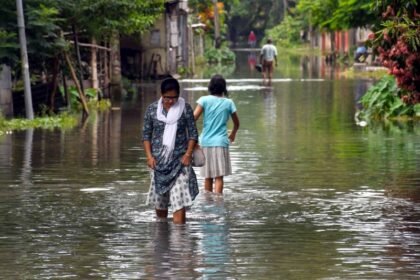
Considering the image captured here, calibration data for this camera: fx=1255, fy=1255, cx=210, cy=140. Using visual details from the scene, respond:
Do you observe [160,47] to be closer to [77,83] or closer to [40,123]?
[77,83]

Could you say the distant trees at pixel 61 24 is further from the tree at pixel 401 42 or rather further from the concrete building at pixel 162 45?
the concrete building at pixel 162 45

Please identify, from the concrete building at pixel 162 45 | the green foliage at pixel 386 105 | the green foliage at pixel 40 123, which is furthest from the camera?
the concrete building at pixel 162 45

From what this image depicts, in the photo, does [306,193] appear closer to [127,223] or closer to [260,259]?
[127,223]

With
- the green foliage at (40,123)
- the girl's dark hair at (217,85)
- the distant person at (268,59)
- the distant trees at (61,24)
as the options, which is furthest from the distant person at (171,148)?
the distant person at (268,59)

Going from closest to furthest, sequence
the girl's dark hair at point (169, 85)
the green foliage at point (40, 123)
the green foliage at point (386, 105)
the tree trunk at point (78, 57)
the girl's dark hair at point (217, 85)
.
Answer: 1. the girl's dark hair at point (169, 85)
2. the girl's dark hair at point (217, 85)
3. the green foliage at point (40, 123)
4. the green foliage at point (386, 105)
5. the tree trunk at point (78, 57)

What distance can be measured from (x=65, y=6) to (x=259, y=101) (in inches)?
333

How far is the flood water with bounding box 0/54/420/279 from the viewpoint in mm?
10195

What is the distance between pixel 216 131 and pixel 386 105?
13.0 metres

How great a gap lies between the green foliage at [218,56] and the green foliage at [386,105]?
176ft

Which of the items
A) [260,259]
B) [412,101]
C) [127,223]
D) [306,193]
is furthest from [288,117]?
[260,259]

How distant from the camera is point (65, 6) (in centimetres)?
2823

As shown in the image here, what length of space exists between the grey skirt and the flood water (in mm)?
278

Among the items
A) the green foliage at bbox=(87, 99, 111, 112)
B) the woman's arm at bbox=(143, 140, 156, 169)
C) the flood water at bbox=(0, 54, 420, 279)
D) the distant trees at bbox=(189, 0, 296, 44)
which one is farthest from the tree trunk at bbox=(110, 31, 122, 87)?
the distant trees at bbox=(189, 0, 296, 44)

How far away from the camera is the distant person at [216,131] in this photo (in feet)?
49.0
